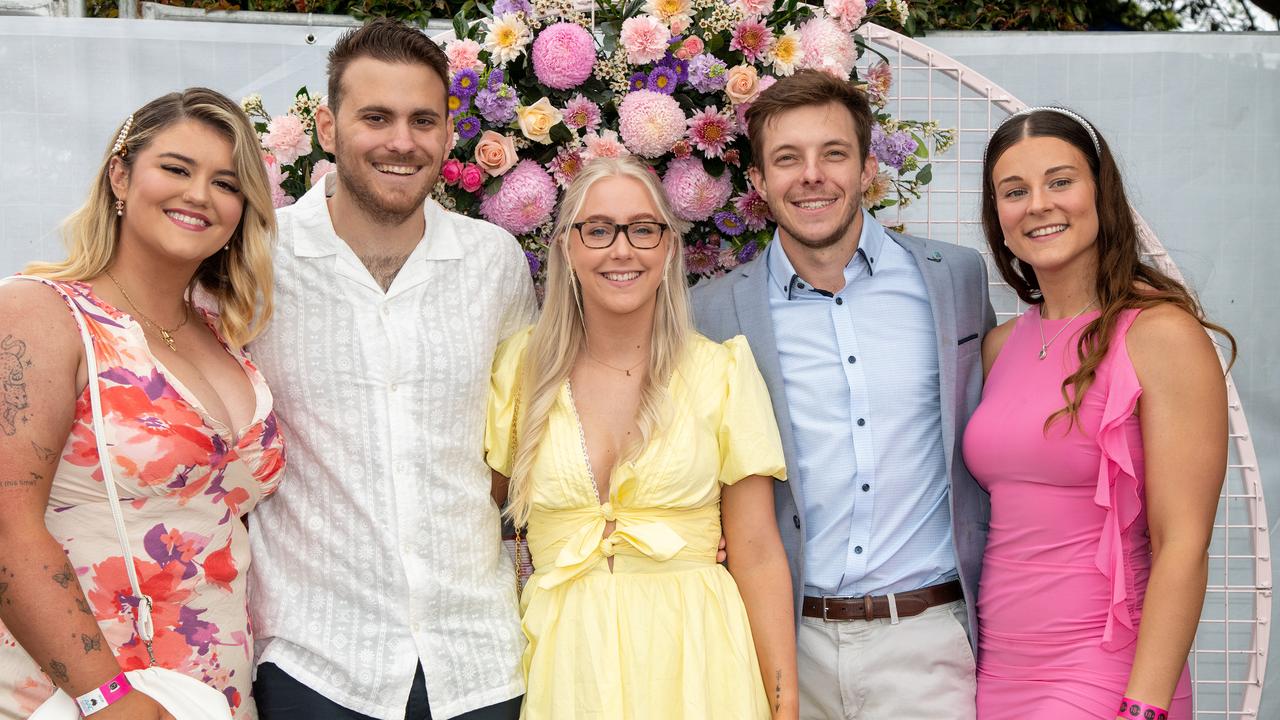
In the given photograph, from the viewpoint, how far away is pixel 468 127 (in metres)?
2.74

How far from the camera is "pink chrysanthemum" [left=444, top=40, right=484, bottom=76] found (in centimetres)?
273

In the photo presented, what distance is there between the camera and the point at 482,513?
96.2 inches

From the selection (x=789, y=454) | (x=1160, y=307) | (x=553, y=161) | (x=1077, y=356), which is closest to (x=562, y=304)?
(x=553, y=161)

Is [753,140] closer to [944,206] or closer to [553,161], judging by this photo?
[553,161]

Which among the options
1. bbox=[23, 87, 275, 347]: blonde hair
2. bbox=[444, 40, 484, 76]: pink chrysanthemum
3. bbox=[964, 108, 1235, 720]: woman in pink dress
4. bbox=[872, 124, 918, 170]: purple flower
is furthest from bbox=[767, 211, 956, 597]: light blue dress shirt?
bbox=[23, 87, 275, 347]: blonde hair

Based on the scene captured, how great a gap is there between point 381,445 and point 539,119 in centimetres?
96

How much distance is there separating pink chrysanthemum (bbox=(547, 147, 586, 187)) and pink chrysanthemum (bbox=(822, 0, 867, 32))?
79 cm

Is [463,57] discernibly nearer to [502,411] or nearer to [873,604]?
[502,411]

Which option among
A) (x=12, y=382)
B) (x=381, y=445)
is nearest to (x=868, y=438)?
(x=381, y=445)

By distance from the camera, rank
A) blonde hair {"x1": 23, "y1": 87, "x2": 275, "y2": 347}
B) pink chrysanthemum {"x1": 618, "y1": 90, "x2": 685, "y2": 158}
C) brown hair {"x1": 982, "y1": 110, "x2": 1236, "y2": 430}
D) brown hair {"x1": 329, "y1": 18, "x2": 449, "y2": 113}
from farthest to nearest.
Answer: pink chrysanthemum {"x1": 618, "y1": 90, "x2": 685, "y2": 158} → brown hair {"x1": 329, "y1": 18, "x2": 449, "y2": 113} → brown hair {"x1": 982, "y1": 110, "x2": 1236, "y2": 430} → blonde hair {"x1": 23, "y1": 87, "x2": 275, "y2": 347}

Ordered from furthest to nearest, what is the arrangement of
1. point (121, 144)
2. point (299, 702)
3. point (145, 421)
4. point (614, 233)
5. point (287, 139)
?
point (287, 139), point (614, 233), point (299, 702), point (121, 144), point (145, 421)

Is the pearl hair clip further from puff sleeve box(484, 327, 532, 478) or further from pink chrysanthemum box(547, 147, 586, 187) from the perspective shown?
pink chrysanthemum box(547, 147, 586, 187)

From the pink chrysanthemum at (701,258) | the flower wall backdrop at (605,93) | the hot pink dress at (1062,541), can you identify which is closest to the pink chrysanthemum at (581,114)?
the flower wall backdrop at (605,93)

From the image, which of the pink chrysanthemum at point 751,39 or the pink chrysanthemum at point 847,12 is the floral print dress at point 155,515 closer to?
the pink chrysanthemum at point 751,39
